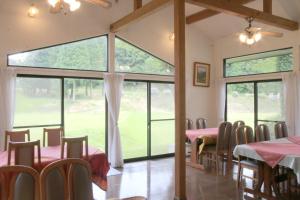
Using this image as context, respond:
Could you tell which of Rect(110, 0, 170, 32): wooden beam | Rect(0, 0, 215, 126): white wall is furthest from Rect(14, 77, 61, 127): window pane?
Rect(110, 0, 170, 32): wooden beam

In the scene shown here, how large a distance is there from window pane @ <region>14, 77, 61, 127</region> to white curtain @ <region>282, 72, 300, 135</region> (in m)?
4.79

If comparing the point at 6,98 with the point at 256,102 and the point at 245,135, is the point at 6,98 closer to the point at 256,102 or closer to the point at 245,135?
the point at 245,135

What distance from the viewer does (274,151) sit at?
137 inches

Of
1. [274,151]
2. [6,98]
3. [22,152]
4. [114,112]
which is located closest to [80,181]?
[22,152]

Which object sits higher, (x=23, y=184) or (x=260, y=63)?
(x=260, y=63)

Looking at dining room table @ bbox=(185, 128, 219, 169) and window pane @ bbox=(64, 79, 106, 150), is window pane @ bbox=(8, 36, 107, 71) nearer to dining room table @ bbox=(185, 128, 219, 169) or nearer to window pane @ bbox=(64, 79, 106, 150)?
window pane @ bbox=(64, 79, 106, 150)

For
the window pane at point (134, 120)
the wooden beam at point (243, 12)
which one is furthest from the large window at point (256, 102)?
the window pane at point (134, 120)

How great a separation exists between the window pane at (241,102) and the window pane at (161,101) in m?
1.63

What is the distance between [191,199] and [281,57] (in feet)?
13.3

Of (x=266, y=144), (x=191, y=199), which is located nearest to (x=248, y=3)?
(x=266, y=144)

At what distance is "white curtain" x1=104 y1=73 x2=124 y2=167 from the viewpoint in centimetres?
561

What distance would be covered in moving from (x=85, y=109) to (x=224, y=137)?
2.97m

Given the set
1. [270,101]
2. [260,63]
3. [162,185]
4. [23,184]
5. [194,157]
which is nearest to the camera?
[23,184]

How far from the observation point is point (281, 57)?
598cm
